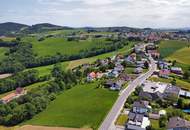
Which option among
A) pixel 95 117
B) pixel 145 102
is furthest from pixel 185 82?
pixel 95 117

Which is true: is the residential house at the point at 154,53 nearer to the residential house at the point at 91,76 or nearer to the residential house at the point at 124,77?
the residential house at the point at 124,77

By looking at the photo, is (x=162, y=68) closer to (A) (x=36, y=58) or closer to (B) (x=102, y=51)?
(B) (x=102, y=51)

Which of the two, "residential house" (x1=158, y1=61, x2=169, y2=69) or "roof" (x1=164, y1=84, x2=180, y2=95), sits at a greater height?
"residential house" (x1=158, y1=61, x2=169, y2=69)

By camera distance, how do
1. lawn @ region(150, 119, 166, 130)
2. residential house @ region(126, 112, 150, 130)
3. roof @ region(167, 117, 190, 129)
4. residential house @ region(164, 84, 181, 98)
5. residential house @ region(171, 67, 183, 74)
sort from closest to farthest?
roof @ region(167, 117, 190, 129)
lawn @ region(150, 119, 166, 130)
residential house @ region(126, 112, 150, 130)
residential house @ region(164, 84, 181, 98)
residential house @ region(171, 67, 183, 74)

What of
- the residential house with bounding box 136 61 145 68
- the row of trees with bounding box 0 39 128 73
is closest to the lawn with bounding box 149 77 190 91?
the residential house with bounding box 136 61 145 68

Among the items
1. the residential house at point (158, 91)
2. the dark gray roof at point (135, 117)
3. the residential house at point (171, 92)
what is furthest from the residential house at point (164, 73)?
the dark gray roof at point (135, 117)

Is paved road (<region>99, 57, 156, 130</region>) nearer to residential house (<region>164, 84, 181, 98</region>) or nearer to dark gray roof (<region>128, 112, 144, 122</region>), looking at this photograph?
dark gray roof (<region>128, 112, 144, 122</region>)

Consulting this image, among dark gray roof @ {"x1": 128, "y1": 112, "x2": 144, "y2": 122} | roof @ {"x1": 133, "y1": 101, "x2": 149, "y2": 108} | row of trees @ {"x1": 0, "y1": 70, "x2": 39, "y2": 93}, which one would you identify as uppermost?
roof @ {"x1": 133, "y1": 101, "x2": 149, "y2": 108}

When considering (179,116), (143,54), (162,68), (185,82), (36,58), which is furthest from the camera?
(36,58)
